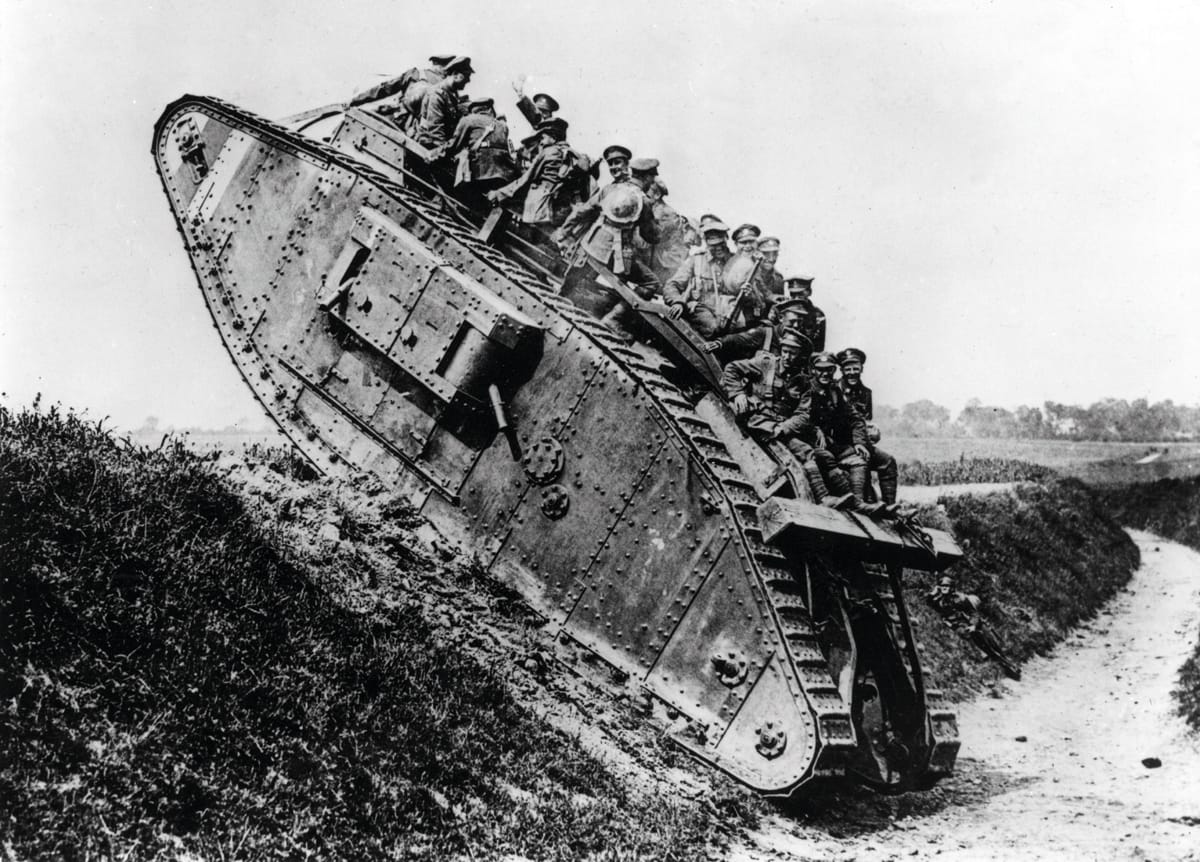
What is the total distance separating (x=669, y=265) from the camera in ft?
32.1

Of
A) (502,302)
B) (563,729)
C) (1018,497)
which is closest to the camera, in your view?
(563,729)

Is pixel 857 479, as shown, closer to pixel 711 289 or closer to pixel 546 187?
pixel 711 289

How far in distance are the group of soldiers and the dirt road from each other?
241 cm

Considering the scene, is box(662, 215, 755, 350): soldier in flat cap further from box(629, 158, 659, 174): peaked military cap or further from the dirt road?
the dirt road

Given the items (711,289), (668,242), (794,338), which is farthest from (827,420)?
(668,242)

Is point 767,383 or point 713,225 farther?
point 713,225

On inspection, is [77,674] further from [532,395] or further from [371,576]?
[532,395]

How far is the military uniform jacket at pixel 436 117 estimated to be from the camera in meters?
9.72

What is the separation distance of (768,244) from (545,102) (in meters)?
2.86

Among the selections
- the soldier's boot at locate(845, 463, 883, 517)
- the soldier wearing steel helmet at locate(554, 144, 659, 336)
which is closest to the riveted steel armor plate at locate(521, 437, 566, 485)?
the soldier wearing steel helmet at locate(554, 144, 659, 336)

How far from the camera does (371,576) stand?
7016mm

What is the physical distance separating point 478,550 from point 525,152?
459 centimetres

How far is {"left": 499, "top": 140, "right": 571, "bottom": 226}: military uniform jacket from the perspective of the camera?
9219mm

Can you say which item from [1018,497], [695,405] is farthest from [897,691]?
[1018,497]
